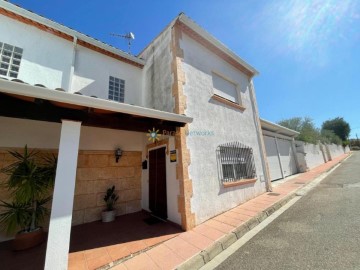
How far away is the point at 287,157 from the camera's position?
13641 millimetres

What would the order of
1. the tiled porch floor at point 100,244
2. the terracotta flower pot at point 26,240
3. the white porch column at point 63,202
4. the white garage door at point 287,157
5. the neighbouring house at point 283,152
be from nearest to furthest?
the white porch column at point 63,202
the tiled porch floor at point 100,244
the terracotta flower pot at point 26,240
the neighbouring house at point 283,152
the white garage door at point 287,157

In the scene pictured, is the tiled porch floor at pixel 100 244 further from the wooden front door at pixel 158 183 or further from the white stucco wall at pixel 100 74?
the white stucco wall at pixel 100 74

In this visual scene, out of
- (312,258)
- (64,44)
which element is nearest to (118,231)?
(312,258)

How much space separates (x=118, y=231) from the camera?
4.75 meters

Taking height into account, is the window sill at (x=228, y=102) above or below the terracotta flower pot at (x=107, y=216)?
above

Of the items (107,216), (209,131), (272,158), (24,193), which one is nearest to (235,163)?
(209,131)

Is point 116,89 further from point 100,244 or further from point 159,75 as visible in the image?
point 100,244

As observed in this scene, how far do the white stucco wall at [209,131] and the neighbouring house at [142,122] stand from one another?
0.04 m

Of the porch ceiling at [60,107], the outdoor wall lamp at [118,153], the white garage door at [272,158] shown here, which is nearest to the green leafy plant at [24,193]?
the porch ceiling at [60,107]

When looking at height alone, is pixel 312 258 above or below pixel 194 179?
below

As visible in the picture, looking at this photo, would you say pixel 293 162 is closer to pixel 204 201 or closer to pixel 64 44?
pixel 204 201

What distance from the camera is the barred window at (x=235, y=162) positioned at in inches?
244

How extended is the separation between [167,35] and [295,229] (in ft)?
24.4

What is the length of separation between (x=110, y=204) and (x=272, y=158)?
1042 centimetres
